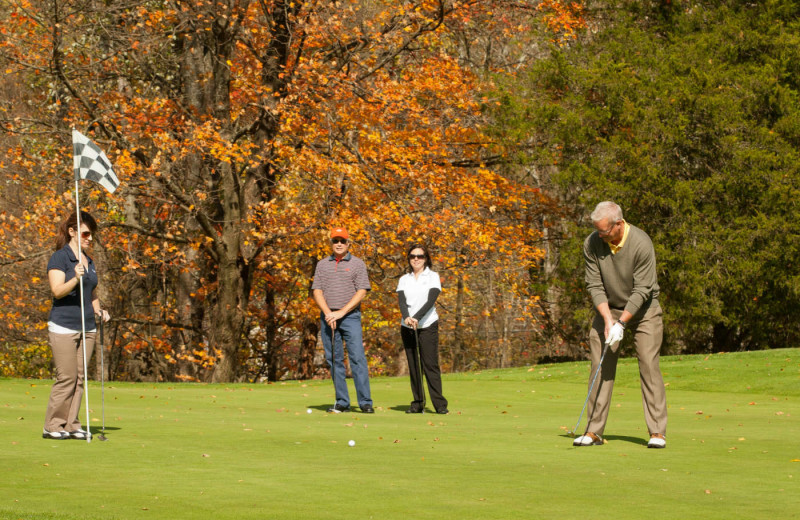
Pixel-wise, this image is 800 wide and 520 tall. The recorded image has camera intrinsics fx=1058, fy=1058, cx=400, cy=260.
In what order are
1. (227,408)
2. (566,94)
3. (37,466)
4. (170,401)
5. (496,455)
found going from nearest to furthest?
(37,466), (496,455), (227,408), (170,401), (566,94)

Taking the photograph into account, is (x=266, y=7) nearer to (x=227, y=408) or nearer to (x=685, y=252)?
(x=685, y=252)

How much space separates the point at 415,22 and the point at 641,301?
1571cm

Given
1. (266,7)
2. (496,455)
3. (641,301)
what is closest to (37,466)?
(496,455)

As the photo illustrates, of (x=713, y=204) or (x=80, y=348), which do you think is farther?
(x=713, y=204)

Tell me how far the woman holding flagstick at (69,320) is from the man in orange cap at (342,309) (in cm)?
313

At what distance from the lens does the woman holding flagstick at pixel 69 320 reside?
9.02m

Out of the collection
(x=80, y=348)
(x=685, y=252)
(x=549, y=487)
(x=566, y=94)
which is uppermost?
(x=566, y=94)

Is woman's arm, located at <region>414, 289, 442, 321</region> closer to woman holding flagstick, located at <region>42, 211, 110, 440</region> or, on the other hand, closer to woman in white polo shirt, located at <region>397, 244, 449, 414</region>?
woman in white polo shirt, located at <region>397, 244, 449, 414</region>

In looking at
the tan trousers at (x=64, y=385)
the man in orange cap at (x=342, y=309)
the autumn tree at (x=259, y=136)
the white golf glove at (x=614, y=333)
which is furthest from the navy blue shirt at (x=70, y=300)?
the autumn tree at (x=259, y=136)

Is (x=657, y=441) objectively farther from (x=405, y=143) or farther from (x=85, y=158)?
(x=405, y=143)

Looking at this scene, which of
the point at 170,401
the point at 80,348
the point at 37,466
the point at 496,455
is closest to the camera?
the point at 37,466

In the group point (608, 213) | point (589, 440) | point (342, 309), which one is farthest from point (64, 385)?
point (608, 213)

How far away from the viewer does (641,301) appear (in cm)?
851

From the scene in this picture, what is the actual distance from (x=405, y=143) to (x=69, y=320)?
716 inches
